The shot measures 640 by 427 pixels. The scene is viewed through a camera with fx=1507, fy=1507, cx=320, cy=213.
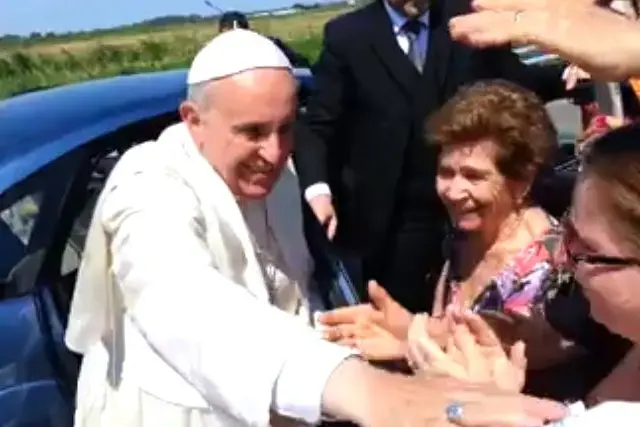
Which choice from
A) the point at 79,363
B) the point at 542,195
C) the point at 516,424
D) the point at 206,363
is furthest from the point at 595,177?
the point at 79,363

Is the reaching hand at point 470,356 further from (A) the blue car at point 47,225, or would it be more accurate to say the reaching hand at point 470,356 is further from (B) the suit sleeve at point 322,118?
(B) the suit sleeve at point 322,118

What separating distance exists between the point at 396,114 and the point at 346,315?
2407 mm

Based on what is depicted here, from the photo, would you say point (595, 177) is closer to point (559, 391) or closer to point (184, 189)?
point (559, 391)

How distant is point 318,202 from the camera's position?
187 inches

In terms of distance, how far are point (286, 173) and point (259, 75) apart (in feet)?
1.88

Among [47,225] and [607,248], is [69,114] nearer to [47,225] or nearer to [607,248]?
[47,225]

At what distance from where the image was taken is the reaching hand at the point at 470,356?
7.71 ft

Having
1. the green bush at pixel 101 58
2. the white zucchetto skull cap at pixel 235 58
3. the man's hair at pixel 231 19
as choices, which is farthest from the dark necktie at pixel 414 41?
the green bush at pixel 101 58

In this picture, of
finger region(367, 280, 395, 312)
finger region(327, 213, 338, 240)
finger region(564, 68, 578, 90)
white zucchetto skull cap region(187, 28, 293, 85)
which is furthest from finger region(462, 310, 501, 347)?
finger region(327, 213, 338, 240)

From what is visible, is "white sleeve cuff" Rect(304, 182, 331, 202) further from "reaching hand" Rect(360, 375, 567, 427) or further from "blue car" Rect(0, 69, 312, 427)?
"reaching hand" Rect(360, 375, 567, 427)

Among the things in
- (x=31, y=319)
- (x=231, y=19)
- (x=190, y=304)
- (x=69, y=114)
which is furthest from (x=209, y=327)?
(x=231, y=19)

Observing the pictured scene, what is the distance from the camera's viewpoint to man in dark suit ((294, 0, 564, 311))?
5.12 meters

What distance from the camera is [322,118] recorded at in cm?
505

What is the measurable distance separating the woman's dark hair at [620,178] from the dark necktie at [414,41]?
119 inches
